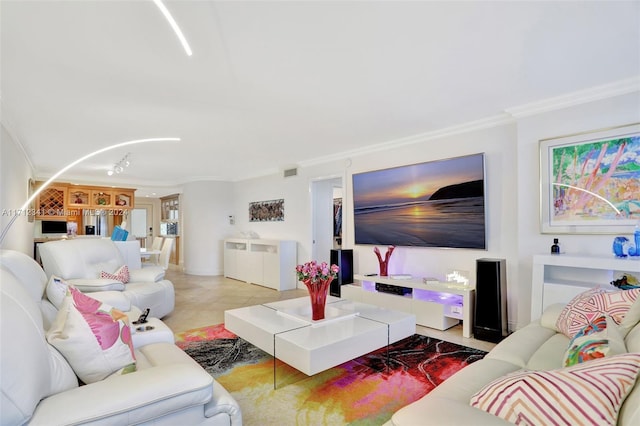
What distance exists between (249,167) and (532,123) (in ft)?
16.2

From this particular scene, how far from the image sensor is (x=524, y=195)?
338 cm

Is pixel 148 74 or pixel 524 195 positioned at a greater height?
pixel 148 74

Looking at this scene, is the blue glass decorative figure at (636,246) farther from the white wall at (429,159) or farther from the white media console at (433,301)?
the white media console at (433,301)

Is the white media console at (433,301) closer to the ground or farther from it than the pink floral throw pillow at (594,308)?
closer to the ground

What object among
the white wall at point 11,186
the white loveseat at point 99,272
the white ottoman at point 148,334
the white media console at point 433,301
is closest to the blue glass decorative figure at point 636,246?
the white media console at point 433,301

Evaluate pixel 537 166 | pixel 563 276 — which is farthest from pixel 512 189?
pixel 563 276

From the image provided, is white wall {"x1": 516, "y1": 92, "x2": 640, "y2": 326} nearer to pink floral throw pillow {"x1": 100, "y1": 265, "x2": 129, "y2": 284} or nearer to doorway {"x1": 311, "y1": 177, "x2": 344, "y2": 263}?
doorway {"x1": 311, "y1": 177, "x2": 344, "y2": 263}

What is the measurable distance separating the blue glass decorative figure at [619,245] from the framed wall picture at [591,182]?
0.43 feet

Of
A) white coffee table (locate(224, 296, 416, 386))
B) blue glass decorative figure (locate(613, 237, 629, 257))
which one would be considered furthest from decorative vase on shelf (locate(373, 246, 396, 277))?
blue glass decorative figure (locate(613, 237, 629, 257))

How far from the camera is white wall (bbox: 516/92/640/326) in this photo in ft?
9.50

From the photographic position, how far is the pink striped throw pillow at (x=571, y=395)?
3.18ft

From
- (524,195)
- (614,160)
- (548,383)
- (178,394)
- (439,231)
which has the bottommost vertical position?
(178,394)

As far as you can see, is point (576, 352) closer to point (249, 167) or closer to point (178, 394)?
point (178, 394)

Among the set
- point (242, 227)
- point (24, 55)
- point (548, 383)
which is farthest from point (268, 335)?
point (242, 227)
